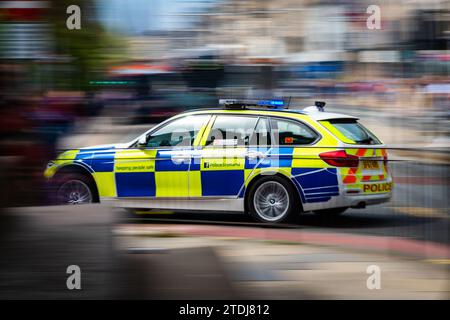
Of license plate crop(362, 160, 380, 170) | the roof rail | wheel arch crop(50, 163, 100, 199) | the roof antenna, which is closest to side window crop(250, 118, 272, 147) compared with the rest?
the roof rail

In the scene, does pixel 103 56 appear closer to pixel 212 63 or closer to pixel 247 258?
pixel 212 63

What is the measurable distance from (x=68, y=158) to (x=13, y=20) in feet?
4.66

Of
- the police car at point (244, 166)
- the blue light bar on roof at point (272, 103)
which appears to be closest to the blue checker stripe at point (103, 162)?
the police car at point (244, 166)

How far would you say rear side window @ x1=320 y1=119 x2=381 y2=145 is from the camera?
535 cm

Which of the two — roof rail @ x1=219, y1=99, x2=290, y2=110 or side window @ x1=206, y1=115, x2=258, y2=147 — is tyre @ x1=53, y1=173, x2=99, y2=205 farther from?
roof rail @ x1=219, y1=99, x2=290, y2=110

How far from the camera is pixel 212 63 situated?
5.15m

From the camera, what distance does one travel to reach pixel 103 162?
566cm

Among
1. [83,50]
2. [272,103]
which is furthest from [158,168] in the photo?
[83,50]

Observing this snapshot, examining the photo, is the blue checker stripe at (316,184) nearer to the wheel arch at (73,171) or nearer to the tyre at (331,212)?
the tyre at (331,212)

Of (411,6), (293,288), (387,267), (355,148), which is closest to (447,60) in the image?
(411,6)

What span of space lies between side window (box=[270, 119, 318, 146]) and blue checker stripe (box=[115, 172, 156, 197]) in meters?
0.99

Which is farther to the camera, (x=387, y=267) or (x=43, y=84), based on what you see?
(x=387, y=267)

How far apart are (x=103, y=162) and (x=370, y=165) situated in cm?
196

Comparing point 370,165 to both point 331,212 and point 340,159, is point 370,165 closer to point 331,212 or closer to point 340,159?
point 340,159
